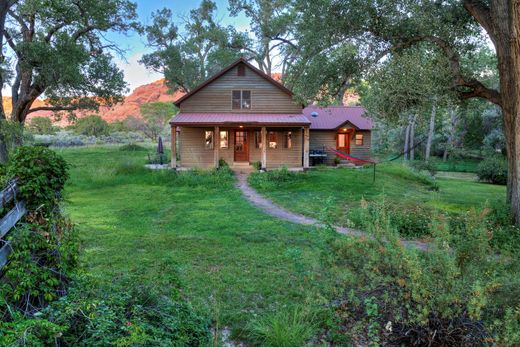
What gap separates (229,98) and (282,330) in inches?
686

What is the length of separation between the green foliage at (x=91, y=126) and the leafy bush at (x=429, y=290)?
51.3 meters

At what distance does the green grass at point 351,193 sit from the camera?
9.92 meters

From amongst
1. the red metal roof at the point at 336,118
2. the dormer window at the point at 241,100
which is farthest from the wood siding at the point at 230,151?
the red metal roof at the point at 336,118

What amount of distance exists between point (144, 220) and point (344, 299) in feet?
18.9

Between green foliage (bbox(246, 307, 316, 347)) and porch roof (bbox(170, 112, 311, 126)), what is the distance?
48.4ft

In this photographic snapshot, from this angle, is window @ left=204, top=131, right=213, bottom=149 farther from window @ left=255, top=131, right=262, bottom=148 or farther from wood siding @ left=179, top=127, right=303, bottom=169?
window @ left=255, top=131, right=262, bottom=148

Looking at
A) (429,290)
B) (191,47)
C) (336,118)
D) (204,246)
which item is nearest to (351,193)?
(204,246)

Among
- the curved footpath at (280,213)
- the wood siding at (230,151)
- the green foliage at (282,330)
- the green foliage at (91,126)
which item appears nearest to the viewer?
the green foliage at (282,330)

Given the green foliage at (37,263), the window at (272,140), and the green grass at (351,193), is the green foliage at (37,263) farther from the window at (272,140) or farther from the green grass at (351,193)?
the window at (272,140)

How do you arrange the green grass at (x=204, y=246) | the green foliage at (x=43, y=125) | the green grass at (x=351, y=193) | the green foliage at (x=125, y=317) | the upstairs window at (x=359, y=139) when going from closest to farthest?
the green foliage at (x=125, y=317)
the green grass at (x=204, y=246)
the green grass at (x=351, y=193)
the upstairs window at (x=359, y=139)
the green foliage at (x=43, y=125)

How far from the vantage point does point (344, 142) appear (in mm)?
22406

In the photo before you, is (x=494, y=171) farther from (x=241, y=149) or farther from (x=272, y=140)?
(x=241, y=149)

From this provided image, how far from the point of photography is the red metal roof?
21766mm

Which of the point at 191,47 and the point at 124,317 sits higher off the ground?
the point at 191,47
